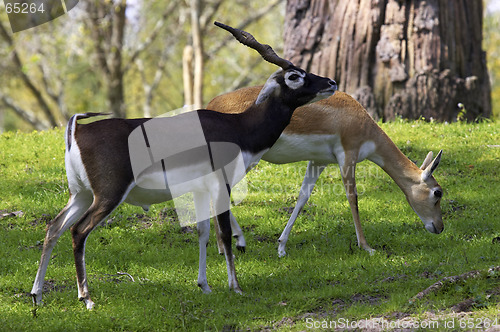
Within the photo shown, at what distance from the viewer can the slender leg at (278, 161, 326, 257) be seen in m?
8.28

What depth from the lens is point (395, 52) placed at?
13.0m

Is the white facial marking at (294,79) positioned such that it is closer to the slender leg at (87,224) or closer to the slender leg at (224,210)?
the slender leg at (224,210)

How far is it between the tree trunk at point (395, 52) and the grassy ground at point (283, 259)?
1.23 metres

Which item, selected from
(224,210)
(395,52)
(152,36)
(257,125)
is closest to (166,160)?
(224,210)

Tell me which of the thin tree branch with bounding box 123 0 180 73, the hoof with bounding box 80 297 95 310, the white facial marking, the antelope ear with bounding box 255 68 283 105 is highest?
the thin tree branch with bounding box 123 0 180 73

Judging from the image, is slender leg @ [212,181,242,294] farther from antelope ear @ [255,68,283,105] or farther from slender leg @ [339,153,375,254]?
slender leg @ [339,153,375,254]

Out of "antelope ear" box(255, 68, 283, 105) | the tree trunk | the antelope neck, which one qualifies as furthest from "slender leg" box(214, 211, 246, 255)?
the tree trunk

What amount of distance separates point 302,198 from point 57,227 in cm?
353

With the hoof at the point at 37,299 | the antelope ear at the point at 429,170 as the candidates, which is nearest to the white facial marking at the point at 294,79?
the antelope ear at the point at 429,170

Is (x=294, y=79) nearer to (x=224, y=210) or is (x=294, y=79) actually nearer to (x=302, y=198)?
(x=224, y=210)

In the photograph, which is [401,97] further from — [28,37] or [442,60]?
[28,37]

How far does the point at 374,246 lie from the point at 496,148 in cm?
439

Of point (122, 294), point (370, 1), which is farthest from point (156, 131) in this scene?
point (370, 1)

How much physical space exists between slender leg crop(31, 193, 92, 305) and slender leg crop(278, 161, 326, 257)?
277 cm
